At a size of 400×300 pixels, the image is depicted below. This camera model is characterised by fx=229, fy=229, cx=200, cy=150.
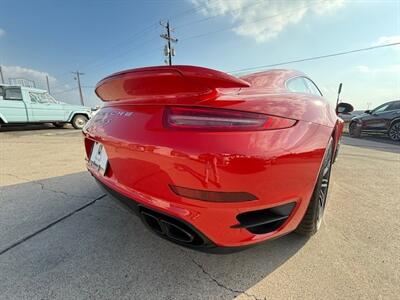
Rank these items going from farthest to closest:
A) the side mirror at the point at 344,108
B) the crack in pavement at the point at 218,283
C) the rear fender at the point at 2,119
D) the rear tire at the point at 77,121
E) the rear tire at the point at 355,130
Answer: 1. the rear tire at the point at 77,121
2. the rear tire at the point at 355,130
3. the rear fender at the point at 2,119
4. the side mirror at the point at 344,108
5. the crack in pavement at the point at 218,283

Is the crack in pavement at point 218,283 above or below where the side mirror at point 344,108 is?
below

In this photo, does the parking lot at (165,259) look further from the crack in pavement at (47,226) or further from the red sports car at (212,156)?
the red sports car at (212,156)

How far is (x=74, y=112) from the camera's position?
10227 millimetres

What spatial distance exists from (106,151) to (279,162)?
43.5 inches

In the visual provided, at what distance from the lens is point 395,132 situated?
8.79 meters

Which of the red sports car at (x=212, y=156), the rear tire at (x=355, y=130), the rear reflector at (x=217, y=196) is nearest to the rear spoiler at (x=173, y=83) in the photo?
the red sports car at (x=212, y=156)

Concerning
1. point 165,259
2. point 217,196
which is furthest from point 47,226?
point 217,196

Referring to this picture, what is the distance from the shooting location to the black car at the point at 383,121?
345 inches

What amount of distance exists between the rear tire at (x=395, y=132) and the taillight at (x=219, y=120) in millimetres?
10362

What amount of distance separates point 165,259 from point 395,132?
10.7 m

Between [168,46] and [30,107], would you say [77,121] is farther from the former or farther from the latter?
[168,46]

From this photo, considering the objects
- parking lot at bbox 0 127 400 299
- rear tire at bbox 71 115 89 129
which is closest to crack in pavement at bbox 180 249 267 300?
parking lot at bbox 0 127 400 299

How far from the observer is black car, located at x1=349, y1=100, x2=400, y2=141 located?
8766 millimetres

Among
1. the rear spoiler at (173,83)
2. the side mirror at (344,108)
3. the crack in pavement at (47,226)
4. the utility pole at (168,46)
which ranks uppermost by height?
the utility pole at (168,46)
